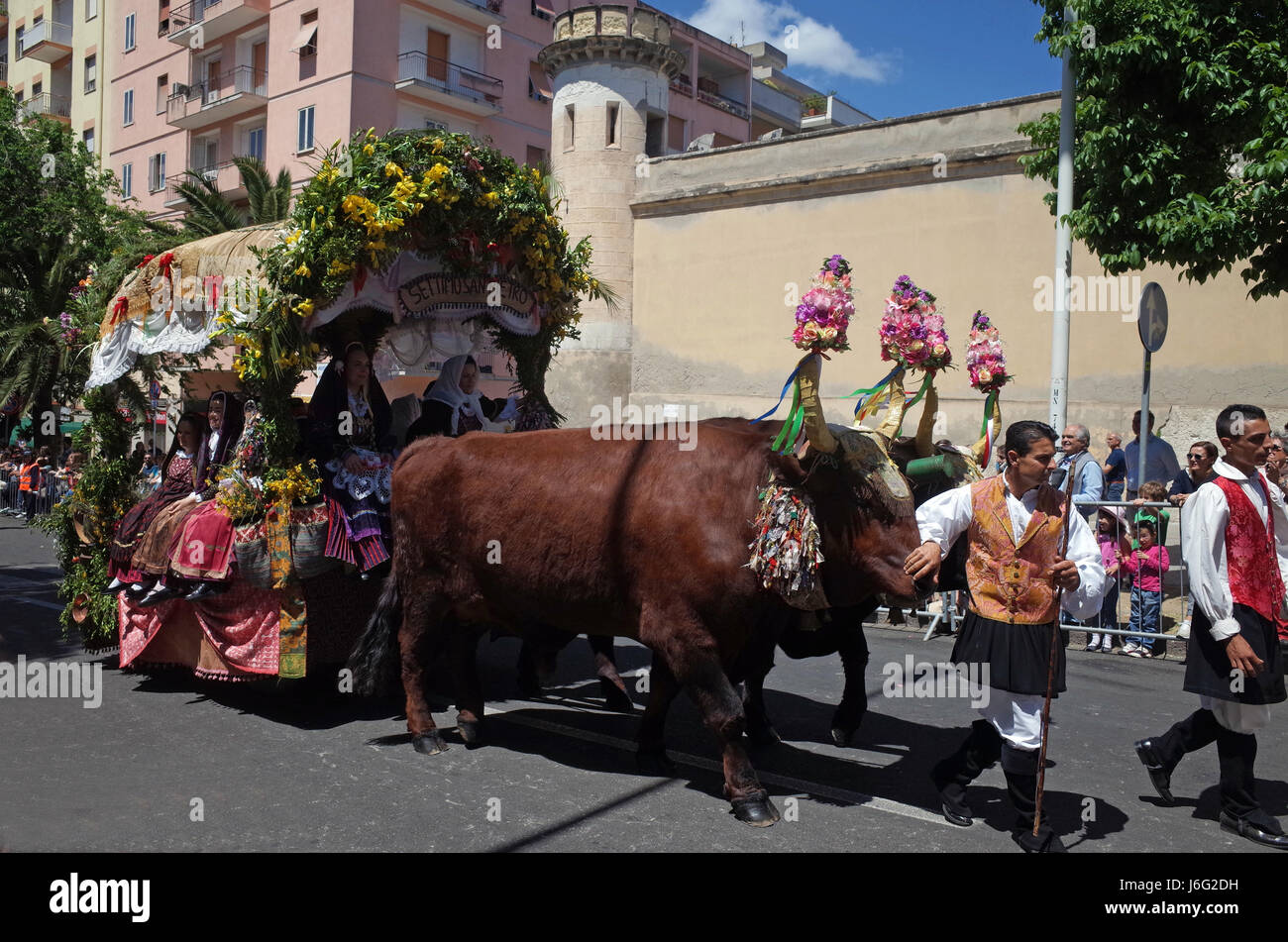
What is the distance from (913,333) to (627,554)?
192 centimetres

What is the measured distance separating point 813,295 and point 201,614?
4514 millimetres

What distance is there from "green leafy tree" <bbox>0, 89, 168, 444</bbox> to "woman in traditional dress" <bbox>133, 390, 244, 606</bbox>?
13.9 m

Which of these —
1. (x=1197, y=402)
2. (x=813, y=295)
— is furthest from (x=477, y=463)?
(x=1197, y=402)

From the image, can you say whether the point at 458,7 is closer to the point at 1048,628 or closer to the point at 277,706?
the point at 277,706

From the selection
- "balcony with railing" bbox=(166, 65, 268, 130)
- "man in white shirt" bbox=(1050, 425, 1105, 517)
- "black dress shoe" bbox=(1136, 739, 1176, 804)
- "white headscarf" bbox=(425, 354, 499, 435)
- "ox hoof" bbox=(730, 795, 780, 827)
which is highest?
"balcony with railing" bbox=(166, 65, 268, 130)

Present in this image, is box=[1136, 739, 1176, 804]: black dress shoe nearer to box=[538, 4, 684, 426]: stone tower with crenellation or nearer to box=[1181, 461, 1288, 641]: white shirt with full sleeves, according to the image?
box=[1181, 461, 1288, 641]: white shirt with full sleeves

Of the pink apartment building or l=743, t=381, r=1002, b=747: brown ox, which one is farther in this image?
the pink apartment building

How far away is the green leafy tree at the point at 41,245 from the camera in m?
20.3

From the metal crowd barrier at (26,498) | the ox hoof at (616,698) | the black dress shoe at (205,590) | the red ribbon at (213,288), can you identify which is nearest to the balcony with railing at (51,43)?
the metal crowd barrier at (26,498)

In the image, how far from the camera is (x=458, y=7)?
31203 mm

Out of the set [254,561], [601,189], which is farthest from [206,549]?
[601,189]

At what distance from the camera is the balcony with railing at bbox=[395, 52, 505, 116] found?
98.0 feet

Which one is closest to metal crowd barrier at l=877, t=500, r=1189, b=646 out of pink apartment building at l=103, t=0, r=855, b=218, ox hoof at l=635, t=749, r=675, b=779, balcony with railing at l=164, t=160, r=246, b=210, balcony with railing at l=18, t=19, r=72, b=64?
ox hoof at l=635, t=749, r=675, b=779

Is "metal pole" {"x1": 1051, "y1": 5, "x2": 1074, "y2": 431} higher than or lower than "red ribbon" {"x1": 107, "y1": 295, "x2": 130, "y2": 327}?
higher
